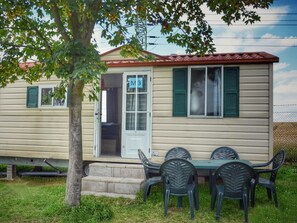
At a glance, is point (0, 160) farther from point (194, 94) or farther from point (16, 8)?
point (194, 94)

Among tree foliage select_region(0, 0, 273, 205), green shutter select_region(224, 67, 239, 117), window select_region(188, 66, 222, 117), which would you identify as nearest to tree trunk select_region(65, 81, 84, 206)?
tree foliage select_region(0, 0, 273, 205)

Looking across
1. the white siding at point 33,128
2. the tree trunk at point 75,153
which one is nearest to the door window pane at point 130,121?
the white siding at point 33,128

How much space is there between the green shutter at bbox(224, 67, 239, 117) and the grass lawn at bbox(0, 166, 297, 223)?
170 centimetres

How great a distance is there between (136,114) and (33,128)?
2.81m

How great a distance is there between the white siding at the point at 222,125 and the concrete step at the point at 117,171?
0.80 metres

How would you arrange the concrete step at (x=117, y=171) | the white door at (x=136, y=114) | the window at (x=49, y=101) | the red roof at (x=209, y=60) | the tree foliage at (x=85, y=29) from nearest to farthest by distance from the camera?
the tree foliage at (x=85, y=29)
the concrete step at (x=117, y=171)
the red roof at (x=209, y=60)
the white door at (x=136, y=114)
the window at (x=49, y=101)

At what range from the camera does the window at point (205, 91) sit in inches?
252

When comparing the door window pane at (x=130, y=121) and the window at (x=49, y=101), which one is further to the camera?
the window at (x=49, y=101)

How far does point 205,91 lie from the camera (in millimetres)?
6445

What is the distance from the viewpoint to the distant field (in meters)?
9.12

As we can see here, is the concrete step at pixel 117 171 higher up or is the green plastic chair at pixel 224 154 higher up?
the green plastic chair at pixel 224 154

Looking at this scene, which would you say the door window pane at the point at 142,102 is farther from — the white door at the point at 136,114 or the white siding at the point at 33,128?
the white siding at the point at 33,128

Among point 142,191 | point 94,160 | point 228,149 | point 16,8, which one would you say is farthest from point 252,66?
point 16,8

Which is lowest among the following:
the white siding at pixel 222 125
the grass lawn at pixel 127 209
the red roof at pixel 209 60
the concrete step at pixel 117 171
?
the grass lawn at pixel 127 209
